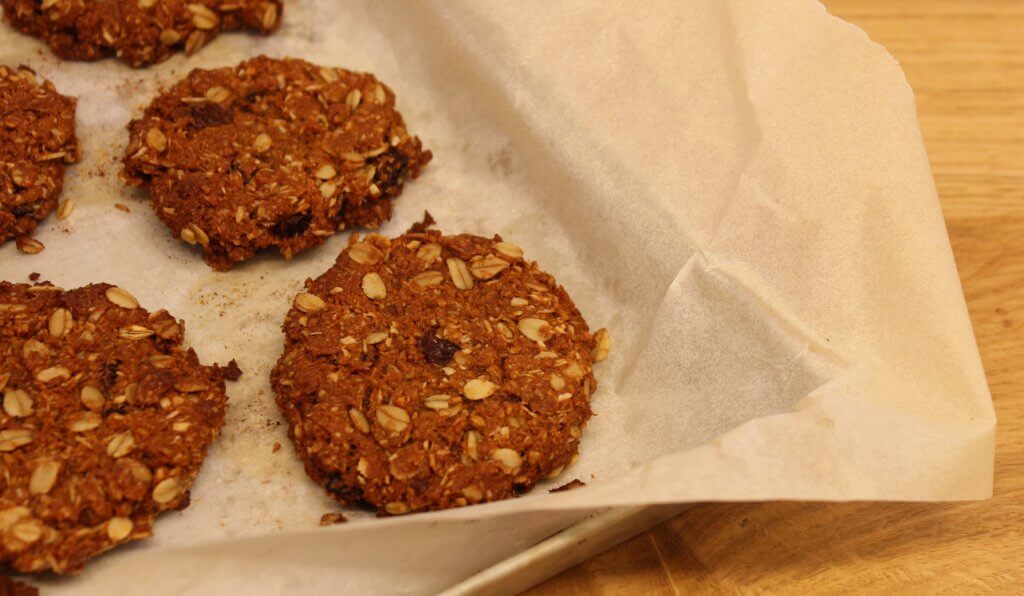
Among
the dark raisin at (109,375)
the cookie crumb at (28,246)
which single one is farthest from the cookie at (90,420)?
the cookie crumb at (28,246)

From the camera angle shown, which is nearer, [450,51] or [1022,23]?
[450,51]

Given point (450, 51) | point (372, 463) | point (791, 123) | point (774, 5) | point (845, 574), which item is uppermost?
point (774, 5)

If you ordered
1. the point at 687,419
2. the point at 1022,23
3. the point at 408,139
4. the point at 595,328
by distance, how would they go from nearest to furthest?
the point at 687,419 → the point at 595,328 → the point at 408,139 → the point at 1022,23

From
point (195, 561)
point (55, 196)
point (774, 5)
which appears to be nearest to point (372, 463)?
point (195, 561)

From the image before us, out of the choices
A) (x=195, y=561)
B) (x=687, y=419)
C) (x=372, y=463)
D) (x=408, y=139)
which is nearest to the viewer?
(x=195, y=561)

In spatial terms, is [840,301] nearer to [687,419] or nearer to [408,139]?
[687,419]

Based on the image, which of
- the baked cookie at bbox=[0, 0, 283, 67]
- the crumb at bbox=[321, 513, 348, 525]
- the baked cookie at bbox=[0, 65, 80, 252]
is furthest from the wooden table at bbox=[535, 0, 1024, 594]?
the baked cookie at bbox=[0, 0, 283, 67]

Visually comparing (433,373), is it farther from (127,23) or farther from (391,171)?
(127,23)

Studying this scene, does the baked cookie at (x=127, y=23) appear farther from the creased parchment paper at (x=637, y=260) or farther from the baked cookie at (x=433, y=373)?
the baked cookie at (x=433, y=373)
